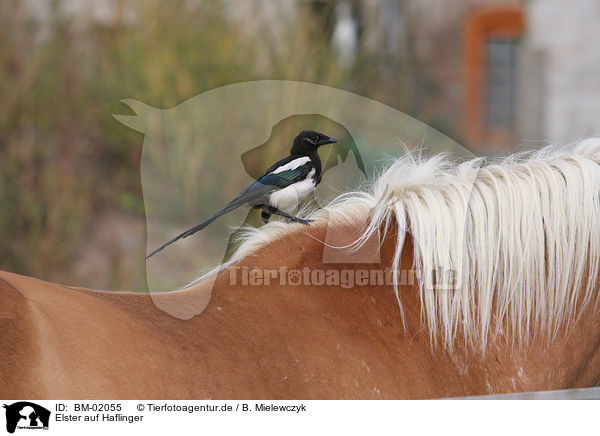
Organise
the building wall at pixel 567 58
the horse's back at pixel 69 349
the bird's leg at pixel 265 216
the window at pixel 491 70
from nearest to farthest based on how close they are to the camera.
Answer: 1. the horse's back at pixel 69 349
2. the bird's leg at pixel 265 216
3. the building wall at pixel 567 58
4. the window at pixel 491 70

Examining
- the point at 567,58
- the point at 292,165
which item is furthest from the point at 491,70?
the point at 292,165

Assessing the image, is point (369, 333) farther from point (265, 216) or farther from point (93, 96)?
point (93, 96)

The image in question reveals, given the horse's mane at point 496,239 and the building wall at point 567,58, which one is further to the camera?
the building wall at point 567,58

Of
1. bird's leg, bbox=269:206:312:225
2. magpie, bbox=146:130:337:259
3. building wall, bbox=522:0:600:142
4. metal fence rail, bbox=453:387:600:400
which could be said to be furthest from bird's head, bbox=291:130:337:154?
building wall, bbox=522:0:600:142

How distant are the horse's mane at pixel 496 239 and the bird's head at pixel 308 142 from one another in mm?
154

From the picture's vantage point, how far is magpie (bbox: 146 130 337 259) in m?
1.18

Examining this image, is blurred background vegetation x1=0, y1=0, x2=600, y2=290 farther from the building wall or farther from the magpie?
the magpie

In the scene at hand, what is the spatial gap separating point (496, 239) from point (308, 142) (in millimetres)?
401

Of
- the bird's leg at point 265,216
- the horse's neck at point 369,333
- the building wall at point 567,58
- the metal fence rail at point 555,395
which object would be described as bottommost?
the metal fence rail at point 555,395

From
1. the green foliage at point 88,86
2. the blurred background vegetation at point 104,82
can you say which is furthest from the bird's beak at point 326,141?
the green foliage at point 88,86

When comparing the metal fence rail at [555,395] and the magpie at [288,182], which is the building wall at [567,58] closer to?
the metal fence rail at [555,395]

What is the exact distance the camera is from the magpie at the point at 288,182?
1.18 metres

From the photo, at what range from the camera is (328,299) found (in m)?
1.20

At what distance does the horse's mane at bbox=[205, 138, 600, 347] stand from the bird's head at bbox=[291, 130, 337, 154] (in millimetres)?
154
